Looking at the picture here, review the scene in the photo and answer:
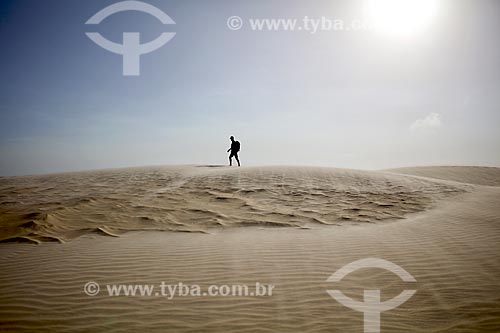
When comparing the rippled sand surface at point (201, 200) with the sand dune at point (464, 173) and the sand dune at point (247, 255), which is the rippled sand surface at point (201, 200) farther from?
the sand dune at point (464, 173)

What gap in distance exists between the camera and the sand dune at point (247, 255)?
12.6ft

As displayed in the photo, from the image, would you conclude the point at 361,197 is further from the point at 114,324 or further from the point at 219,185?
the point at 114,324

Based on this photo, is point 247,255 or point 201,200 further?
point 201,200

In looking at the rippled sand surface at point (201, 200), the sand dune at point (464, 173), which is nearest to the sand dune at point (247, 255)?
the rippled sand surface at point (201, 200)

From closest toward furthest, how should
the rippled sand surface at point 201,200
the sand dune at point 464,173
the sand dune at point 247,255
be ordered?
the sand dune at point 247,255 → the rippled sand surface at point 201,200 → the sand dune at point 464,173

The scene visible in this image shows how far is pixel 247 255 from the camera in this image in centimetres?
584

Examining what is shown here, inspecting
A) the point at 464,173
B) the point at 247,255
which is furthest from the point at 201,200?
the point at 464,173

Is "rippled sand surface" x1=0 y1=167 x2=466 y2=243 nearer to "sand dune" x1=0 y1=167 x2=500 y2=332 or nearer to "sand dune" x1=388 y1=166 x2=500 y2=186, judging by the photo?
"sand dune" x1=0 y1=167 x2=500 y2=332

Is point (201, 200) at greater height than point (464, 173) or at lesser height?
lesser

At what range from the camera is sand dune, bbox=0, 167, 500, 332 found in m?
3.83

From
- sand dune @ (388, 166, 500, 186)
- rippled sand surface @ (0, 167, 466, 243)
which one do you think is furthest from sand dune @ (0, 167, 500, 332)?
sand dune @ (388, 166, 500, 186)

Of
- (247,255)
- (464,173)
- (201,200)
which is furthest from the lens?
(464,173)

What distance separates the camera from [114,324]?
3654 millimetres

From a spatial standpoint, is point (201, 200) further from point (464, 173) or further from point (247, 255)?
point (464, 173)
